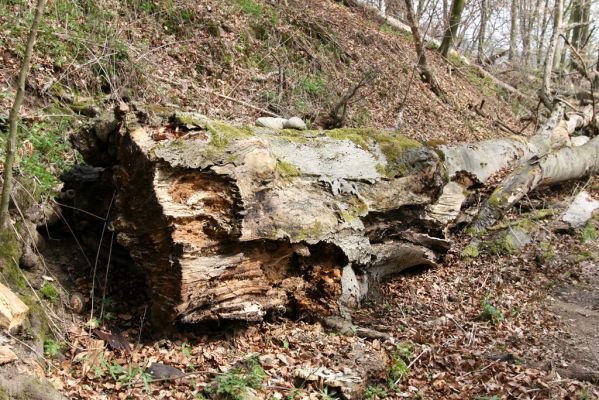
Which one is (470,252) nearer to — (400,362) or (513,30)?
(400,362)

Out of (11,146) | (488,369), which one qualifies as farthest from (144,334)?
(488,369)

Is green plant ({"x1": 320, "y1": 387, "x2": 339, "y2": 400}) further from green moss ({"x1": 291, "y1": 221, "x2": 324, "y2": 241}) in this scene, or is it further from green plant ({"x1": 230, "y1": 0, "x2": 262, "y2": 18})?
green plant ({"x1": 230, "y1": 0, "x2": 262, "y2": 18})

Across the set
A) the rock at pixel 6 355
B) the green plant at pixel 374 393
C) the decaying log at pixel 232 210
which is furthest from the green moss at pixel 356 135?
the rock at pixel 6 355

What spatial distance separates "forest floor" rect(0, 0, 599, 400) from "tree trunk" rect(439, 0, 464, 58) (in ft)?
19.2

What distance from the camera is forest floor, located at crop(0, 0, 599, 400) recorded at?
157 inches

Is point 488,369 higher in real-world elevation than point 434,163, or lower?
lower

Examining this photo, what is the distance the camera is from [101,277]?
4.73 metres

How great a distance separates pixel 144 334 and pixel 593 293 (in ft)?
17.1

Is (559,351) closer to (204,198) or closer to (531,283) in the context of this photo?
(531,283)

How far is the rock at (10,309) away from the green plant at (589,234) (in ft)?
23.9

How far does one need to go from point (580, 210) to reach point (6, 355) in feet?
27.5

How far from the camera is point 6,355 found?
312 centimetres

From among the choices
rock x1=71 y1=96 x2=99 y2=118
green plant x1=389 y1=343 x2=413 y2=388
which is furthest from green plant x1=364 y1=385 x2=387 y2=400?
rock x1=71 y1=96 x2=99 y2=118

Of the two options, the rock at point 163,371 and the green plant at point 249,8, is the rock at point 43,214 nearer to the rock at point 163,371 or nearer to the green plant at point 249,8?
the rock at point 163,371
